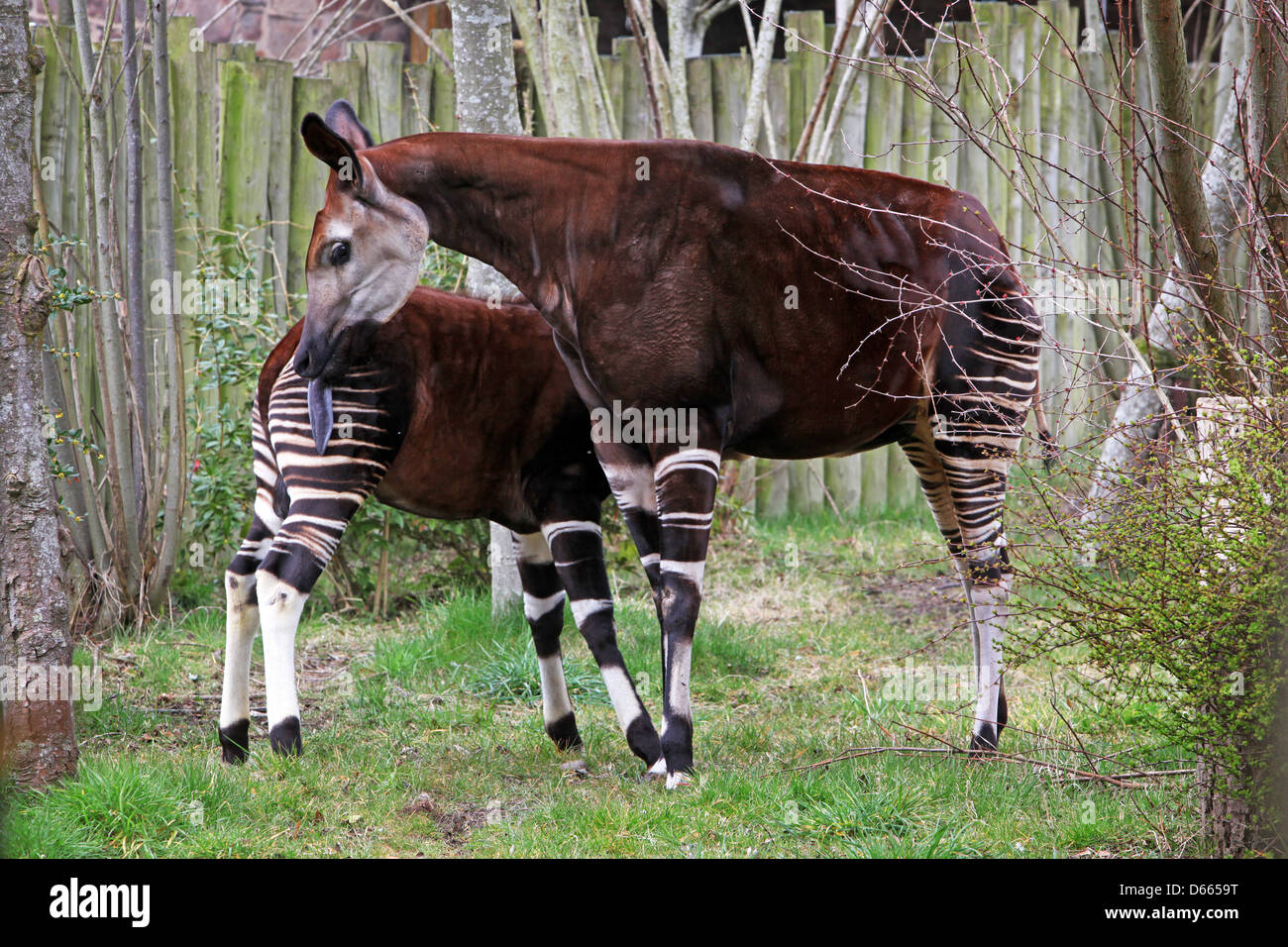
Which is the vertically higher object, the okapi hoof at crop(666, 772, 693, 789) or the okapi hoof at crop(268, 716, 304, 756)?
the okapi hoof at crop(268, 716, 304, 756)

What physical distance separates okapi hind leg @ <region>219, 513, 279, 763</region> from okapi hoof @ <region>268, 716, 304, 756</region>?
0.16 metres

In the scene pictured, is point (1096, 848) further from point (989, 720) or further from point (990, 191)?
point (990, 191)

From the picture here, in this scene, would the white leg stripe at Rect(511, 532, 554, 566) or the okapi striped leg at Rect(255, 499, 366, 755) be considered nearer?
the okapi striped leg at Rect(255, 499, 366, 755)

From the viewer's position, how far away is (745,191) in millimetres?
4043

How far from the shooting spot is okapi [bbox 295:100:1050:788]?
151 inches

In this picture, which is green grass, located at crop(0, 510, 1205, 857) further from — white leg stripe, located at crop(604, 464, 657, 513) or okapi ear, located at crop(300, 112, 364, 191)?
okapi ear, located at crop(300, 112, 364, 191)

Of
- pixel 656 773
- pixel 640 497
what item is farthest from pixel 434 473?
pixel 656 773

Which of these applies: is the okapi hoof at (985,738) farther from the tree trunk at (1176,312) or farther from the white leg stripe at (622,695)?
the white leg stripe at (622,695)

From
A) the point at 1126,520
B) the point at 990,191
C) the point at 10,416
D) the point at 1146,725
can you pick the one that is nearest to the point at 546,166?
the point at 10,416

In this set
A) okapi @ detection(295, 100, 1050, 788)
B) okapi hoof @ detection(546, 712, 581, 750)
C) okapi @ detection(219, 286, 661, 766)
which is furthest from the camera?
okapi hoof @ detection(546, 712, 581, 750)

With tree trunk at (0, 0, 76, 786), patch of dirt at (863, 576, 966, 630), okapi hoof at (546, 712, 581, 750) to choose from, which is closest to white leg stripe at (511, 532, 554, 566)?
okapi hoof at (546, 712, 581, 750)

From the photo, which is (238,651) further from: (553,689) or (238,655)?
(553,689)

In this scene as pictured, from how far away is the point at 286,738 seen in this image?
4152 millimetres
